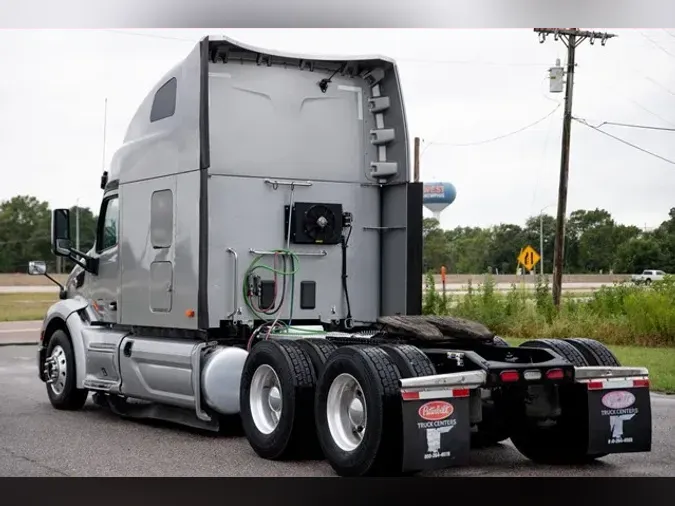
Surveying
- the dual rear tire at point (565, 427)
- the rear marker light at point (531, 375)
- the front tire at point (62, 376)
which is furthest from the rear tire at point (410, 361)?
the front tire at point (62, 376)

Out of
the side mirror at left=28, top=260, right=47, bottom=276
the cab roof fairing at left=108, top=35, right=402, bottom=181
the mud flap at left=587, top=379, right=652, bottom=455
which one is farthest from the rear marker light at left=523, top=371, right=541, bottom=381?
the side mirror at left=28, top=260, right=47, bottom=276

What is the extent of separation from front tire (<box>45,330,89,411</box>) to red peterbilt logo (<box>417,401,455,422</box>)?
551cm

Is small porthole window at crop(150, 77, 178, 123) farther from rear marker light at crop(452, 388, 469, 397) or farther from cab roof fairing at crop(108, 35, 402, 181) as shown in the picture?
rear marker light at crop(452, 388, 469, 397)

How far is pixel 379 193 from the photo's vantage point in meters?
11.3

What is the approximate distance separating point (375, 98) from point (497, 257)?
116 ft

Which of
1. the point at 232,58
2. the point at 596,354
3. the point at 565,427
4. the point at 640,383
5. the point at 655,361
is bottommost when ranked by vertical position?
the point at 655,361

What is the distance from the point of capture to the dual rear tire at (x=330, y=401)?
7727 mm

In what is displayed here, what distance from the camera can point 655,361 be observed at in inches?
728

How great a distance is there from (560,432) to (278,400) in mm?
2280

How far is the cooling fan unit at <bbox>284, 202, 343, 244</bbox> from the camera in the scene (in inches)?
425

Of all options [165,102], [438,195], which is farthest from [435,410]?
[438,195]

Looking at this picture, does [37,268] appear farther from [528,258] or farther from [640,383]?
[528,258]

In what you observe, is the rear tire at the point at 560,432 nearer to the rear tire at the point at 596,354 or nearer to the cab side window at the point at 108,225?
the rear tire at the point at 596,354
